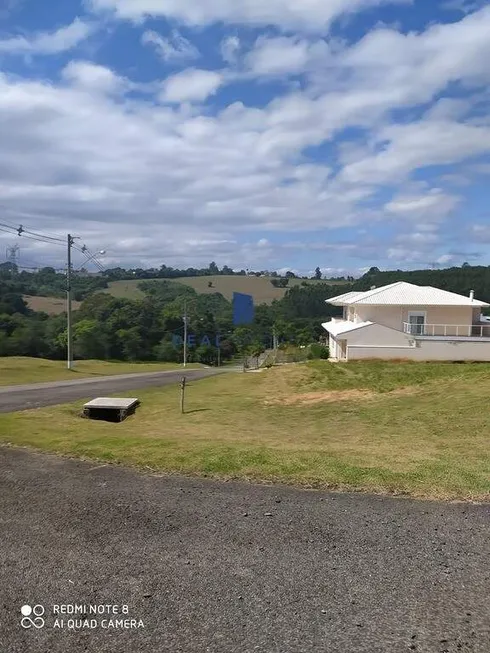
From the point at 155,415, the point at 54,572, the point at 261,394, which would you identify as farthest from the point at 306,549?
the point at 261,394

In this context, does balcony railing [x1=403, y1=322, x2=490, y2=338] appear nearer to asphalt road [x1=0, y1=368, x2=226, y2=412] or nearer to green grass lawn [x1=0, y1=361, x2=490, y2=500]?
green grass lawn [x1=0, y1=361, x2=490, y2=500]

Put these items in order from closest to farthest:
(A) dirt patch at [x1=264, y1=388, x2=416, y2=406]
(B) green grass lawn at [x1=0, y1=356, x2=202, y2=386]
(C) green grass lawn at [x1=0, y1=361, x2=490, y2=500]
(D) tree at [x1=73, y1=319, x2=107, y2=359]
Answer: (C) green grass lawn at [x1=0, y1=361, x2=490, y2=500] → (A) dirt patch at [x1=264, y1=388, x2=416, y2=406] → (B) green grass lawn at [x1=0, y1=356, x2=202, y2=386] → (D) tree at [x1=73, y1=319, x2=107, y2=359]

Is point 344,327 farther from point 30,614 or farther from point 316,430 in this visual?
point 30,614

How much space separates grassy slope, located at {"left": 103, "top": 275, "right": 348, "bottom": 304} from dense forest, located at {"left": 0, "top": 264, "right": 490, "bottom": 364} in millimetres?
7482

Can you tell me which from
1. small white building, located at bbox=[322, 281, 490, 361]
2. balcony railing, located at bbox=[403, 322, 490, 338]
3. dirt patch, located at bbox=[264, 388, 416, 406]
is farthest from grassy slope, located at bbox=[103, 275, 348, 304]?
dirt patch, located at bbox=[264, 388, 416, 406]

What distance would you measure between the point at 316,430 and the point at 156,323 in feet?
209

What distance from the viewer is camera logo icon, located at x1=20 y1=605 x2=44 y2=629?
132 inches

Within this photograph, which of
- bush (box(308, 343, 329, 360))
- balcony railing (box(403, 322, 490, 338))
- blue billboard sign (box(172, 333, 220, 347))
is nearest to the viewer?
balcony railing (box(403, 322, 490, 338))

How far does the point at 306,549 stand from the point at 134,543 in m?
1.43

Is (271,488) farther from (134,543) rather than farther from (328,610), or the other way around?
(328,610)

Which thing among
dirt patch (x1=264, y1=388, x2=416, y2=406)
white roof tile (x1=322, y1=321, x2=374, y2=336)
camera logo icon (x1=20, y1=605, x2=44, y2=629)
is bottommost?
dirt patch (x1=264, y1=388, x2=416, y2=406)

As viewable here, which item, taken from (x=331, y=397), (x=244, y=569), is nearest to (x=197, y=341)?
(x=331, y=397)

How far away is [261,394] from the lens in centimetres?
2042

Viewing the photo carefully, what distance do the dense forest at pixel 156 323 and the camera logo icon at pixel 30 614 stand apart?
50423 millimetres
